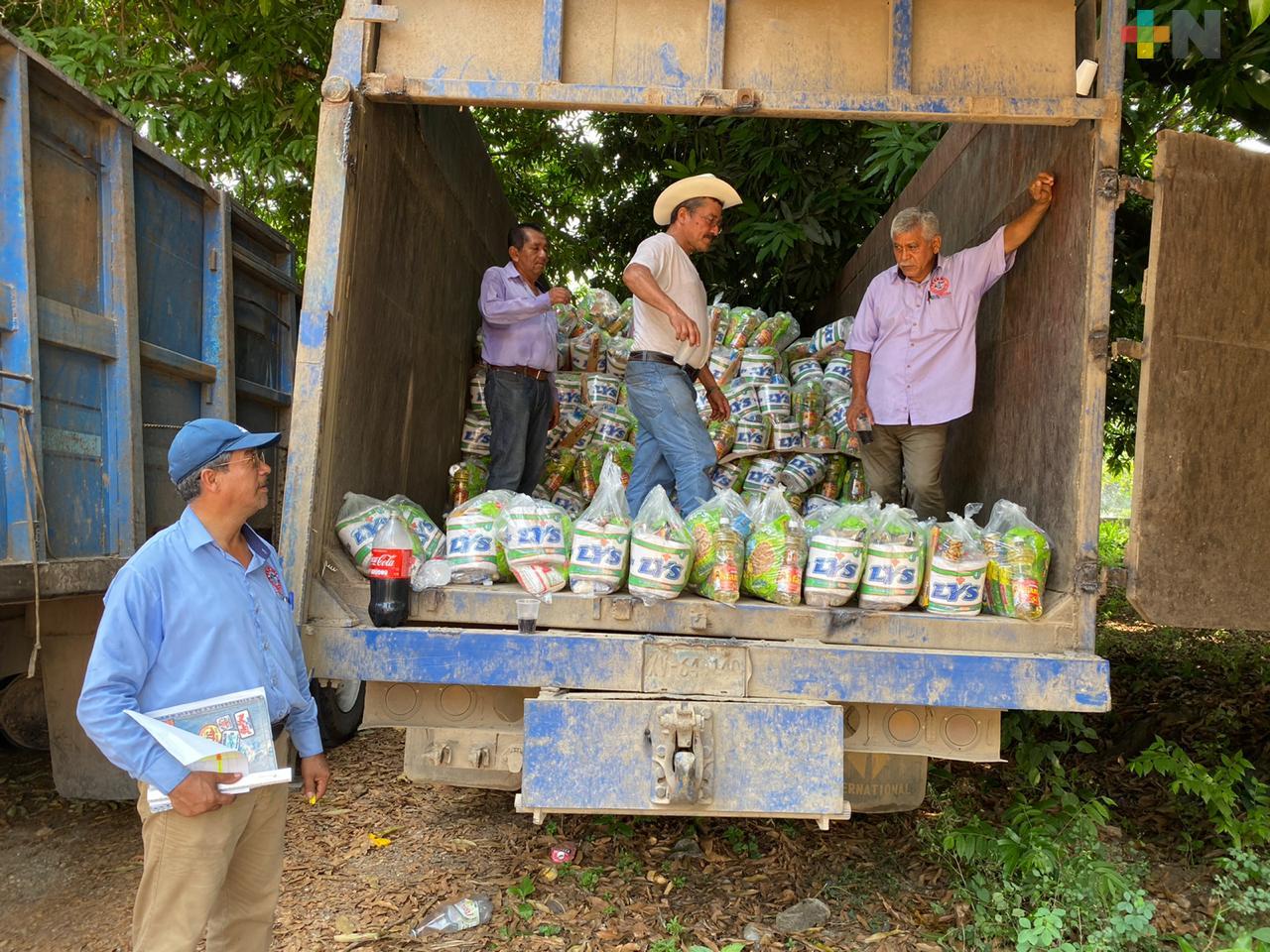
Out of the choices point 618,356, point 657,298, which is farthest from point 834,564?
point 618,356

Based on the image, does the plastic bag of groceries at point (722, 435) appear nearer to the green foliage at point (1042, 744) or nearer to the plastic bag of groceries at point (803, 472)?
the plastic bag of groceries at point (803, 472)

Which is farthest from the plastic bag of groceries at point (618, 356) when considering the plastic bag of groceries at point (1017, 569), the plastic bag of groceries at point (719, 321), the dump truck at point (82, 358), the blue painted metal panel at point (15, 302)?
the blue painted metal panel at point (15, 302)

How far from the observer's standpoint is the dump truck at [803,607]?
2506 millimetres

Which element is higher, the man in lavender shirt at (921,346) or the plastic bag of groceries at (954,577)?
the man in lavender shirt at (921,346)

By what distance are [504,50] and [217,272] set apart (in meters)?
1.96

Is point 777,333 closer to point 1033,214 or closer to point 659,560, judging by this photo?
point 1033,214

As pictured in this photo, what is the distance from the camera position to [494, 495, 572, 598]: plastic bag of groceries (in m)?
2.78

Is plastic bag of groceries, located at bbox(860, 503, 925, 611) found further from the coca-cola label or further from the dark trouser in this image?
the dark trouser

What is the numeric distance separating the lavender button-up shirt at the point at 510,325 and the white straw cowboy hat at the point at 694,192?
2.49 feet

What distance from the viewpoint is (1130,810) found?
4012 mm

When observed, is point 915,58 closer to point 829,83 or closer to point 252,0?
point 829,83

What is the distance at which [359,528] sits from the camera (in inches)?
112

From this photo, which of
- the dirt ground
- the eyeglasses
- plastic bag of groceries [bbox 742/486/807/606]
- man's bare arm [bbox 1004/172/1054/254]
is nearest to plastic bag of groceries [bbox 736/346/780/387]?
man's bare arm [bbox 1004/172/1054/254]

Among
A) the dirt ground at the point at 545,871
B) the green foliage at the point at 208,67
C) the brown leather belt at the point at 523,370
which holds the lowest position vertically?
the dirt ground at the point at 545,871
